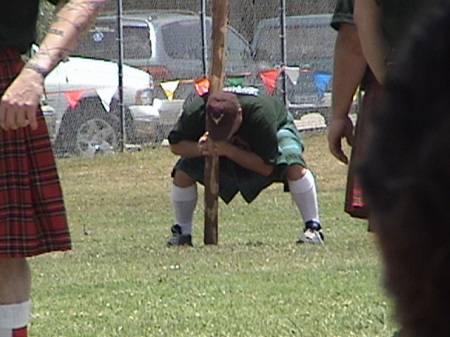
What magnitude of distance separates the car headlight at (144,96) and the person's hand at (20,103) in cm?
1176

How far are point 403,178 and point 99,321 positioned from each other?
4325 millimetres

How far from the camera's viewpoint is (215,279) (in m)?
6.21

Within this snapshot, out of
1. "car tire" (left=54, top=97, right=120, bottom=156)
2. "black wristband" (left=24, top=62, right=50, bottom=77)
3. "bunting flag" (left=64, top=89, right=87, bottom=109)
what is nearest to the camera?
"black wristband" (left=24, top=62, right=50, bottom=77)

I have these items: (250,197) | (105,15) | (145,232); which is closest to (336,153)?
(250,197)

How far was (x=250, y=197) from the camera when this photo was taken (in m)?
8.06

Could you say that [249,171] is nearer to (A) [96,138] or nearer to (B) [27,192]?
(B) [27,192]

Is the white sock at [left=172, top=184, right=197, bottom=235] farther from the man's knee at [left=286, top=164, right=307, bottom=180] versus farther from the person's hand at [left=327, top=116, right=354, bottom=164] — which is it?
the person's hand at [left=327, top=116, right=354, bottom=164]

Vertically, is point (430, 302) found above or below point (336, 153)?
above

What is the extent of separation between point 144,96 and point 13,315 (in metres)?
11.6

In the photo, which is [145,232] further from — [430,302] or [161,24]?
[430,302]

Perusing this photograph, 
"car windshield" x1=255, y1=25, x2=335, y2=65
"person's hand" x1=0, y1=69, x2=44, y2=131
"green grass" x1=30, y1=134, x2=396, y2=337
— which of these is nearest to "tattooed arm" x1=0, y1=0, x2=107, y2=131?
"person's hand" x1=0, y1=69, x2=44, y2=131

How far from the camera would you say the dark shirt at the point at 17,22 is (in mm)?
3430

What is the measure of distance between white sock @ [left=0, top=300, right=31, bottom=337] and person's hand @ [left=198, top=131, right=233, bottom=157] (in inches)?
168

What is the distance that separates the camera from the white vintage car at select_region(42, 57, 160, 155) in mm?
14750
